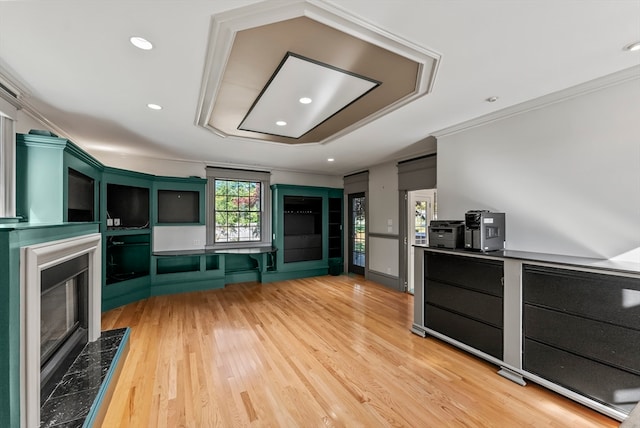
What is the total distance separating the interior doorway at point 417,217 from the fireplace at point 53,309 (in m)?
4.63

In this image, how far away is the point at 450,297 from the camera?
9.39ft

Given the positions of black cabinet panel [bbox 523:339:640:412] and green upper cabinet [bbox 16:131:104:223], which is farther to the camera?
green upper cabinet [bbox 16:131:104:223]

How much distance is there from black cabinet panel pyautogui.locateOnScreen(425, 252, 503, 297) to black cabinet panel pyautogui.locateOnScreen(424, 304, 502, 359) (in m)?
0.36

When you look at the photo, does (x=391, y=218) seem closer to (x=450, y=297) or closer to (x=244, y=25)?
(x=450, y=297)

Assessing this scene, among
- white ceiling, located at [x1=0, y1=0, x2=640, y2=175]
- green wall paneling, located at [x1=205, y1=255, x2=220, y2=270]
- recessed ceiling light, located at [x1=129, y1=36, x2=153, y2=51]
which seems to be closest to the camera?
white ceiling, located at [x1=0, y1=0, x2=640, y2=175]

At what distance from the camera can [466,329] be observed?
2.69 m

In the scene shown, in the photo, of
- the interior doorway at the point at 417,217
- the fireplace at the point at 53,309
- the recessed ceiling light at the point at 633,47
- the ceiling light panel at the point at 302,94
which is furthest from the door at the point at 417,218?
the fireplace at the point at 53,309

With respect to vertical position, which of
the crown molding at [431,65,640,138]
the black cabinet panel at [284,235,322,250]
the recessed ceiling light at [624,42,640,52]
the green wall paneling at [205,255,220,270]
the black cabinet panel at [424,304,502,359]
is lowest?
the black cabinet panel at [424,304,502,359]

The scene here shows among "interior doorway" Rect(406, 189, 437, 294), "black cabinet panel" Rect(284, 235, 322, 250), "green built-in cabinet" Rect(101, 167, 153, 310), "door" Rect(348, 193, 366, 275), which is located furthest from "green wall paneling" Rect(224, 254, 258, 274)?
"interior doorway" Rect(406, 189, 437, 294)

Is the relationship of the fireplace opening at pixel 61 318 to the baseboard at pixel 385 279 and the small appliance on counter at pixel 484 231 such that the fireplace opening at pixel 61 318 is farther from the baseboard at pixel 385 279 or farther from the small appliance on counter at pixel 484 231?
the baseboard at pixel 385 279

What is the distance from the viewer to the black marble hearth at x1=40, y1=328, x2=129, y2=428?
1.51 m

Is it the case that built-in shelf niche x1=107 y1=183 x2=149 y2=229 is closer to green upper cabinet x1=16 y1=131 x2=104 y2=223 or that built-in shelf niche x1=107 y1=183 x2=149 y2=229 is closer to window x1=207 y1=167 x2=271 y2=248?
window x1=207 y1=167 x2=271 y2=248

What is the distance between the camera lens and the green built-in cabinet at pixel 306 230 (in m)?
5.84

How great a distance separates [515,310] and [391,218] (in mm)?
3159
